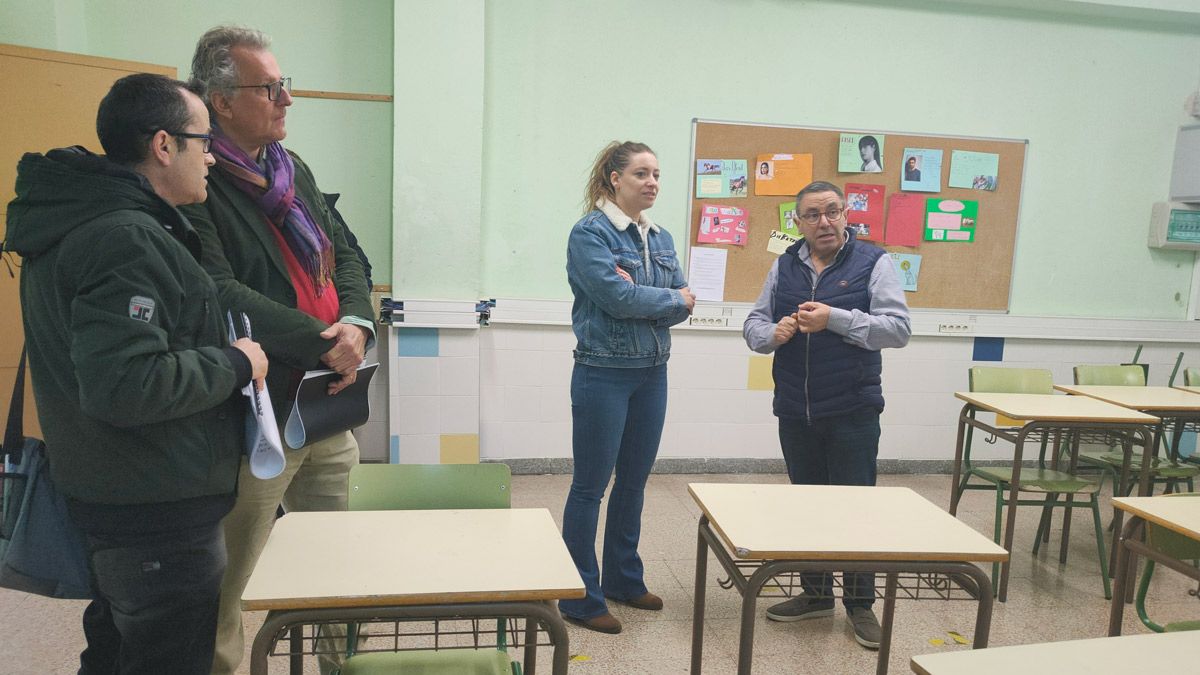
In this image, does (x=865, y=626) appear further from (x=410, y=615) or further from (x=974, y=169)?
(x=974, y=169)

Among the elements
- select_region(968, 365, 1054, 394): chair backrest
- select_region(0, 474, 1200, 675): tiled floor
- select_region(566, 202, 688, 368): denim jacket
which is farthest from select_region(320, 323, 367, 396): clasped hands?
select_region(968, 365, 1054, 394): chair backrest

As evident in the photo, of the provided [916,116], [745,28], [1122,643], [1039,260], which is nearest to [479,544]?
[1122,643]

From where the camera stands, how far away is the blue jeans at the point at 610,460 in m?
2.36

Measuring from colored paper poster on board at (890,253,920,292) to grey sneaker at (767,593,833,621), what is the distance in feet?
7.69

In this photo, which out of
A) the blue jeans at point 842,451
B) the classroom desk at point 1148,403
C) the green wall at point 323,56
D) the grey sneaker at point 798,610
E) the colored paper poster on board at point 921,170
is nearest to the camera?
the blue jeans at point 842,451

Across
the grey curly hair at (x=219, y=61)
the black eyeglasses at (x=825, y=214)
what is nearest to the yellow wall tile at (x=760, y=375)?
the black eyeglasses at (x=825, y=214)

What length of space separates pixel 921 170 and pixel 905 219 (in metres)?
0.29

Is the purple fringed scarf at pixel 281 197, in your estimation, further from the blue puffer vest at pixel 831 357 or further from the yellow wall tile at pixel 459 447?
the yellow wall tile at pixel 459 447

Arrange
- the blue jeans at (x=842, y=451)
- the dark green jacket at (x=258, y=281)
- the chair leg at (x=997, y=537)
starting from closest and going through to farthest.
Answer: the dark green jacket at (x=258, y=281)
the blue jeans at (x=842, y=451)
the chair leg at (x=997, y=537)

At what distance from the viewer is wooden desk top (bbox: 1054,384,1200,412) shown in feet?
10.8

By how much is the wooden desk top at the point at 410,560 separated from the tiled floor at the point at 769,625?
69cm

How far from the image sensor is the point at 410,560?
4.61 ft

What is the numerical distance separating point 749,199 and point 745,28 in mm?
934

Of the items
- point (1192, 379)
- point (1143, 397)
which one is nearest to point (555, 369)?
point (1143, 397)
